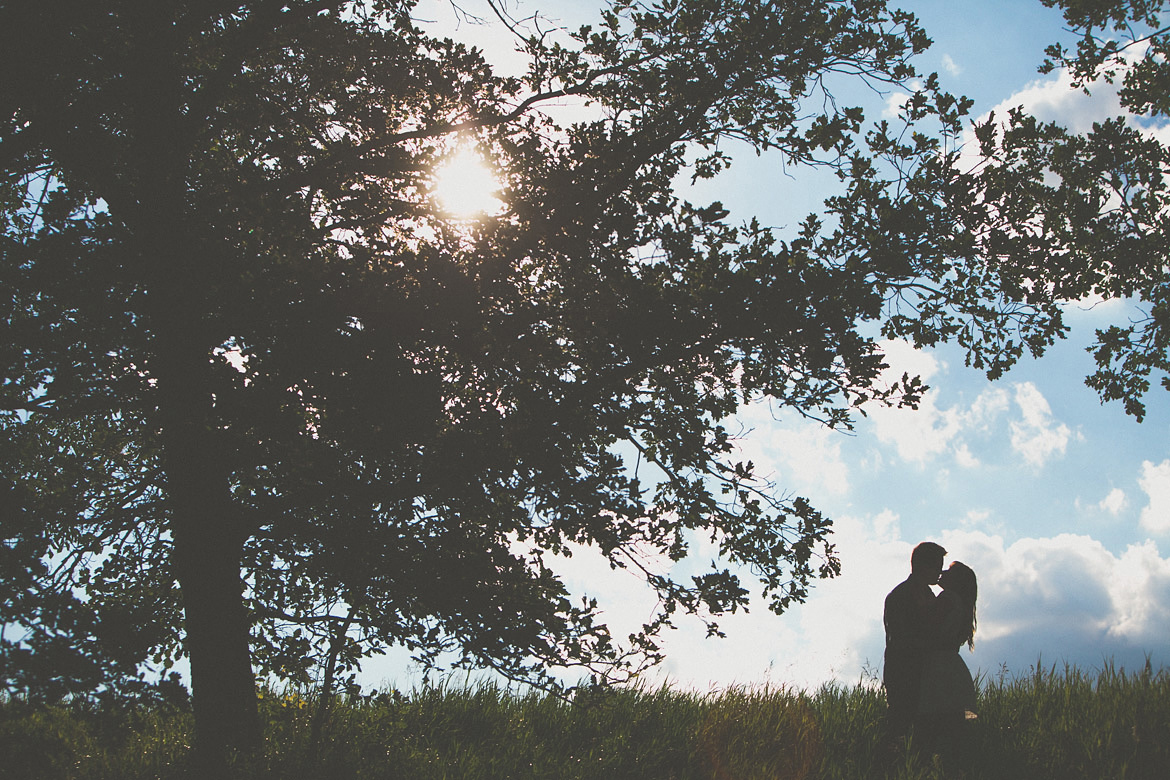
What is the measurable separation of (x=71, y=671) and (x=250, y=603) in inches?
110

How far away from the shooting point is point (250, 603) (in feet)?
23.5

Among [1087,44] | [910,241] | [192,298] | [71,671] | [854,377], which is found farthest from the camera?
[1087,44]

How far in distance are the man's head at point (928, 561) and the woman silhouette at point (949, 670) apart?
18 centimetres

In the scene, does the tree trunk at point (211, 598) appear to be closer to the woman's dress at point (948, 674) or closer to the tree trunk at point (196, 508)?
the tree trunk at point (196, 508)

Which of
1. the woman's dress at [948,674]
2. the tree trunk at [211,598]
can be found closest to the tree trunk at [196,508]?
the tree trunk at [211,598]

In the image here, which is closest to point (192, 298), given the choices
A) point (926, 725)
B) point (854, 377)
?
point (854, 377)

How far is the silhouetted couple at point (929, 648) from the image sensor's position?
704 cm

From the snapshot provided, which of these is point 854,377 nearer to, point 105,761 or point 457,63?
point 457,63

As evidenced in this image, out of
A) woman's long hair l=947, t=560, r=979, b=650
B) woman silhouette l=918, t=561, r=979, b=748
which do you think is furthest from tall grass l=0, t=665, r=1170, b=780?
woman's long hair l=947, t=560, r=979, b=650

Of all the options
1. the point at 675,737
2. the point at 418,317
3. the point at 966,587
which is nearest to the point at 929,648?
the point at 966,587

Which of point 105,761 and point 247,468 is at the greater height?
point 247,468

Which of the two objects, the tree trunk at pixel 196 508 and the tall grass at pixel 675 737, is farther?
the tall grass at pixel 675 737

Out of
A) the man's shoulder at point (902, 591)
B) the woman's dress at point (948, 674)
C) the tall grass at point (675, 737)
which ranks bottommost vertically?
the tall grass at point (675, 737)

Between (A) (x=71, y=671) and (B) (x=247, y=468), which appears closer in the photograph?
(A) (x=71, y=671)
